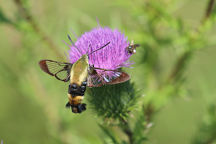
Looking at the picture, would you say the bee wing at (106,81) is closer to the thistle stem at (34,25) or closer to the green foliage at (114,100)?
the green foliage at (114,100)

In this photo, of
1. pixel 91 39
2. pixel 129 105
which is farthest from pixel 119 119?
pixel 91 39

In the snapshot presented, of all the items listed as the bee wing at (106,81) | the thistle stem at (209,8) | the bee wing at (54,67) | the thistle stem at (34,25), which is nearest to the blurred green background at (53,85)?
the thistle stem at (34,25)

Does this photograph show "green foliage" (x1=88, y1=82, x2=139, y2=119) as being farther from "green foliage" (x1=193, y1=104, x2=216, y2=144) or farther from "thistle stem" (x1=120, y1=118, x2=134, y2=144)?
"green foliage" (x1=193, y1=104, x2=216, y2=144)

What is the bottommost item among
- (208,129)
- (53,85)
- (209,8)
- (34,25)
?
(208,129)

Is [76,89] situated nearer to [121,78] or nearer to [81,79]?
[81,79]

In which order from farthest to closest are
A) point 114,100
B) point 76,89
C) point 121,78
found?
point 114,100, point 76,89, point 121,78

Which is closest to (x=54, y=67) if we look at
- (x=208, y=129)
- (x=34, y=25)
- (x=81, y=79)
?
(x=81, y=79)

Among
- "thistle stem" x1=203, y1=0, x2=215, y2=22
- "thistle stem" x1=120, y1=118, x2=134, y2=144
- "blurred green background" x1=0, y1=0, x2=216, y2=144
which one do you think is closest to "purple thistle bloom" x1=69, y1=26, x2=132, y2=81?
"blurred green background" x1=0, y1=0, x2=216, y2=144
